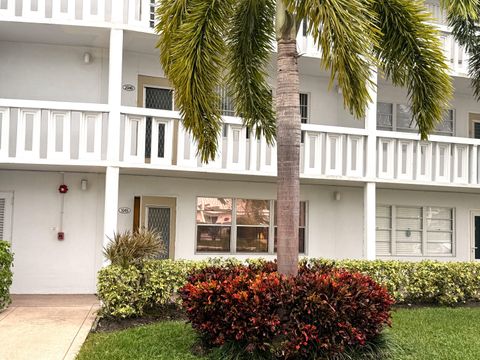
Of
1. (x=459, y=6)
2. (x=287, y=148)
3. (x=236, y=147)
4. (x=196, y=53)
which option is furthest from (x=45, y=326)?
(x=459, y=6)

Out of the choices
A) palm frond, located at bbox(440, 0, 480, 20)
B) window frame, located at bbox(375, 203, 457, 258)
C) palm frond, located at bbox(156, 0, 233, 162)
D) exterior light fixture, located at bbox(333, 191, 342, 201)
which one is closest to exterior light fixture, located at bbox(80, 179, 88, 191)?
palm frond, located at bbox(156, 0, 233, 162)

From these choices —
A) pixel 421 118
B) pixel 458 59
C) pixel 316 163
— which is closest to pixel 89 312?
pixel 316 163

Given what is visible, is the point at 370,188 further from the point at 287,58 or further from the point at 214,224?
the point at 287,58

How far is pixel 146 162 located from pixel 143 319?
133 inches

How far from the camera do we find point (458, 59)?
46.2ft

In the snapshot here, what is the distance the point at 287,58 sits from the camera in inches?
305

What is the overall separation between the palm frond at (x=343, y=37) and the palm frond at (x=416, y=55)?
6.51 ft

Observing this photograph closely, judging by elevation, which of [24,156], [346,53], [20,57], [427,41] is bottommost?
[24,156]

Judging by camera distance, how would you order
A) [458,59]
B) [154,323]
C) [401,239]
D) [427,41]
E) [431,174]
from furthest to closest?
[401,239] < [458,59] < [431,174] < [154,323] < [427,41]

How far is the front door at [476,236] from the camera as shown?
625 inches

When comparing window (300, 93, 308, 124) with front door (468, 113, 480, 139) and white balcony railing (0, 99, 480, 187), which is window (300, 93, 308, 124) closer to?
white balcony railing (0, 99, 480, 187)

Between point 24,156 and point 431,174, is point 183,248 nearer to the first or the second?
point 24,156

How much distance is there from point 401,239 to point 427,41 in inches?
317

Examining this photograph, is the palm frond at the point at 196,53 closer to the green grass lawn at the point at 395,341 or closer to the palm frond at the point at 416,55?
the palm frond at the point at 416,55
